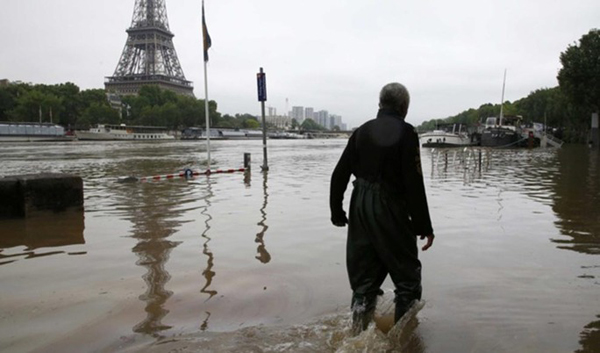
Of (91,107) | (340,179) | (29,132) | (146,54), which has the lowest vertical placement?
(340,179)

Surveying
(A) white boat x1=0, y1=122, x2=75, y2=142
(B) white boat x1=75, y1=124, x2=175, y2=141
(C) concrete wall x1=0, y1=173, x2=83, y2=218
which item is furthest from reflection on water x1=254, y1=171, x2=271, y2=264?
(B) white boat x1=75, y1=124, x2=175, y2=141

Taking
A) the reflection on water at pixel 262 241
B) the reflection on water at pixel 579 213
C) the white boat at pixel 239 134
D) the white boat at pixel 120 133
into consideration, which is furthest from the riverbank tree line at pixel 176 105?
the reflection on water at pixel 262 241

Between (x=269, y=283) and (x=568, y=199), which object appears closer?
(x=269, y=283)

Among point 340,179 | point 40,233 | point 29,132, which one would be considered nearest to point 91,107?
point 29,132

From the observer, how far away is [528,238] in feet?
22.3

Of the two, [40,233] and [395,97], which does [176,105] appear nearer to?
[40,233]

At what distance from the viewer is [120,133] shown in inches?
3910

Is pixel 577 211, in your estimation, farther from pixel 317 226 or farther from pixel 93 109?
pixel 93 109

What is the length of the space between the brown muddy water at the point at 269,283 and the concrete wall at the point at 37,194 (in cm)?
30

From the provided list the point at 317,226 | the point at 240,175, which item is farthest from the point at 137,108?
the point at 317,226

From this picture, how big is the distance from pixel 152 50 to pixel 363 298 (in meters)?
140

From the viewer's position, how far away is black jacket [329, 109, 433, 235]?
3.23m

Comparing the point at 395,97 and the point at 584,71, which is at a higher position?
the point at 584,71

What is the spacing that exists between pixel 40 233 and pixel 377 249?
589 centimetres
